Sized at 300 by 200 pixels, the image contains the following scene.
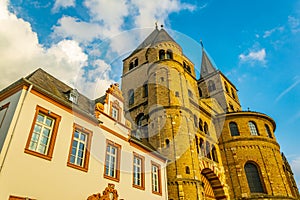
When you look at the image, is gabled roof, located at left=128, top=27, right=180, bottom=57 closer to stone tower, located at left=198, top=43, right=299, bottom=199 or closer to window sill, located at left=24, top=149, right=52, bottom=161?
stone tower, located at left=198, top=43, right=299, bottom=199

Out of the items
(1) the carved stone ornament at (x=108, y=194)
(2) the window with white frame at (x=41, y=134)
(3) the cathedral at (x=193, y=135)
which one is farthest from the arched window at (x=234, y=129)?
(2) the window with white frame at (x=41, y=134)

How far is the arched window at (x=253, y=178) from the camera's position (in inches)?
920

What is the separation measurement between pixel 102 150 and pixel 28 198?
170 inches

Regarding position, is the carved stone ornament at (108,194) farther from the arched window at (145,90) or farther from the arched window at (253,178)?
the arched window at (253,178)

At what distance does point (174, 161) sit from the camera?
17578mm

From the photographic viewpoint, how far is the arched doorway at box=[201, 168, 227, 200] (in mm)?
22064

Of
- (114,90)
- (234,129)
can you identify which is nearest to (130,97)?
(114,90)

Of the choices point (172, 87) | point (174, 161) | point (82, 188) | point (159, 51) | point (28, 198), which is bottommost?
point (28, 198)

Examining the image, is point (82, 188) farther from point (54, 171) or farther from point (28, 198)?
point (28, 198)

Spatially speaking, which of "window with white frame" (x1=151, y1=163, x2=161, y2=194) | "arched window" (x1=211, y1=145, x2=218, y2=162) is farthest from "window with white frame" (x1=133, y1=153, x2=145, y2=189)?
"arched window" (x1=211, y1=145, x2=218, y2=162)

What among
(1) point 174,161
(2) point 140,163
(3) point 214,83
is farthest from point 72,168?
(3) point 214,83

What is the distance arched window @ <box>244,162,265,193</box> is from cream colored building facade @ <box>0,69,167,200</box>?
14.0 metres

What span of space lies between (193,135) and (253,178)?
32.0ft

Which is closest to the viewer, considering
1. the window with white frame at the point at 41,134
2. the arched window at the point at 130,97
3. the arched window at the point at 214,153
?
the window with white frame at the point at 41,134
